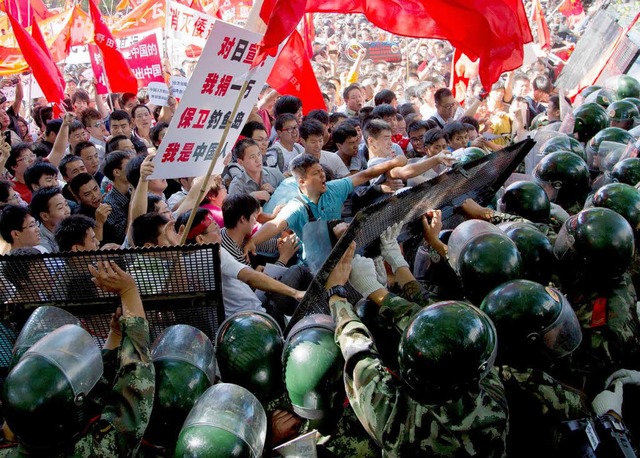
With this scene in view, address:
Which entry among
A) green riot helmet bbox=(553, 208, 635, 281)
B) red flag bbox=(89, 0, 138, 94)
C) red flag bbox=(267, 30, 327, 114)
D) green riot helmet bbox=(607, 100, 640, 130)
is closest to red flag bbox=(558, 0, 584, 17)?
green riot helmet bbox=(607, 100, 640, 130)

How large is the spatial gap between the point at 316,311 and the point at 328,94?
8982 mm

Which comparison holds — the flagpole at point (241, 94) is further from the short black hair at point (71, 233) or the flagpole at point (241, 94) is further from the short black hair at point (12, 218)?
the short black hair at point (12, 218)

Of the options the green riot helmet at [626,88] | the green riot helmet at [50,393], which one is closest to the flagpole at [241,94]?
the green riot helmet at [50,393]

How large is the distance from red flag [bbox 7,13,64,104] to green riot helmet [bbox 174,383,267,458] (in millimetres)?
6533

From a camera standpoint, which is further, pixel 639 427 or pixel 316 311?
pixel 639 427

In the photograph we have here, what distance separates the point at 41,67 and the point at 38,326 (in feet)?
19.9

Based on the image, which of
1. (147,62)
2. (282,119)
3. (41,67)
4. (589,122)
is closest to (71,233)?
(282,119)

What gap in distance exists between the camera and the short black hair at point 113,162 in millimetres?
5645

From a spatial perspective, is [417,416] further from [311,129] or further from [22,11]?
[22,11]

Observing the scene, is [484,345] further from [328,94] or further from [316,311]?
[328,94]

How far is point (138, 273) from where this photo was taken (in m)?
2.94

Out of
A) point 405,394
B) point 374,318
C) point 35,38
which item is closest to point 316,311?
point 374,318

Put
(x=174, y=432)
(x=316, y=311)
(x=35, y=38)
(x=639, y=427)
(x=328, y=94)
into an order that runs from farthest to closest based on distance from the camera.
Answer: (x=328, y=94), (x=35, y=38), (x=639, y=427), (x=316, y=311), (x=174, y=432)

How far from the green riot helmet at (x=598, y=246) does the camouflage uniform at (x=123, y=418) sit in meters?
2.40
